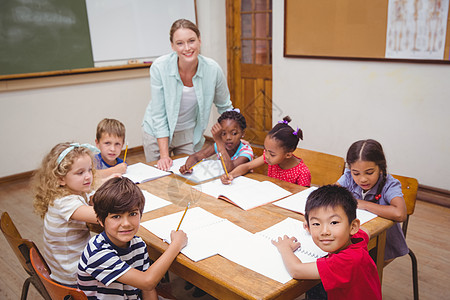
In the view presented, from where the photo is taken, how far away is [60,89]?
14.6ft

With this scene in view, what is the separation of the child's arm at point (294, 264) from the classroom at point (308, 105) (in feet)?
4.93

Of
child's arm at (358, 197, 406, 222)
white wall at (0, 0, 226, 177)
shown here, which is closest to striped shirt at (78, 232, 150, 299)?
child's arm at (358, 197, 406, 222)

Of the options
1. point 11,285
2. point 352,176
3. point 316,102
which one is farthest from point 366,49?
point 11,285

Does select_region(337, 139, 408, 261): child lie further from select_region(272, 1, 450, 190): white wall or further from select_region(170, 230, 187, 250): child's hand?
select_region(272, 1, 450, 190): white wall

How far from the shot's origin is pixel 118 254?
4.43 ft

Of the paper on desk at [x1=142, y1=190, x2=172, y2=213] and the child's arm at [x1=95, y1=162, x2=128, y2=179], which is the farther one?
the child's arm at [x1=95, y1=162, x2=128, y2=179]

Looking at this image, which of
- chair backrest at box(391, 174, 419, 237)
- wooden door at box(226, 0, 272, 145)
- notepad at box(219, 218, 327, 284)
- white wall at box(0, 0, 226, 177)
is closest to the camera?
notepad at box(219, 218, 327, 284)

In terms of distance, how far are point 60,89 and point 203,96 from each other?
2.51 metres

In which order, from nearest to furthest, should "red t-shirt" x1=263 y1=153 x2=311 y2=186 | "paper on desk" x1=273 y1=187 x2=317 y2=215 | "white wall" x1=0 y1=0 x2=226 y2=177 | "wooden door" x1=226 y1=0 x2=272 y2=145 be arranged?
"paper on desk" x1=273 y1=187 x2=317 y2=215 < "red t-shirt" x1=263 y1=153 x2=311 y2=186 < "white wall" x1=0 y1=0 x2=226 y2=177 < "wooden door" x1=226 y1=0 x2=272 y2=145

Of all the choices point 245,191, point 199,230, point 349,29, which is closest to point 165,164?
point 245,191

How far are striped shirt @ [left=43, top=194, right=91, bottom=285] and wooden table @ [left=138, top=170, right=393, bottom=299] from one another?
289mm

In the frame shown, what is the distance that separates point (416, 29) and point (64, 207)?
3.05 m

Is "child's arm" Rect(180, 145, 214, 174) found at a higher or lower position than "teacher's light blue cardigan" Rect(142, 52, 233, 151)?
lower

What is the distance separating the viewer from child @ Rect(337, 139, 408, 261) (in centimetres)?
163
